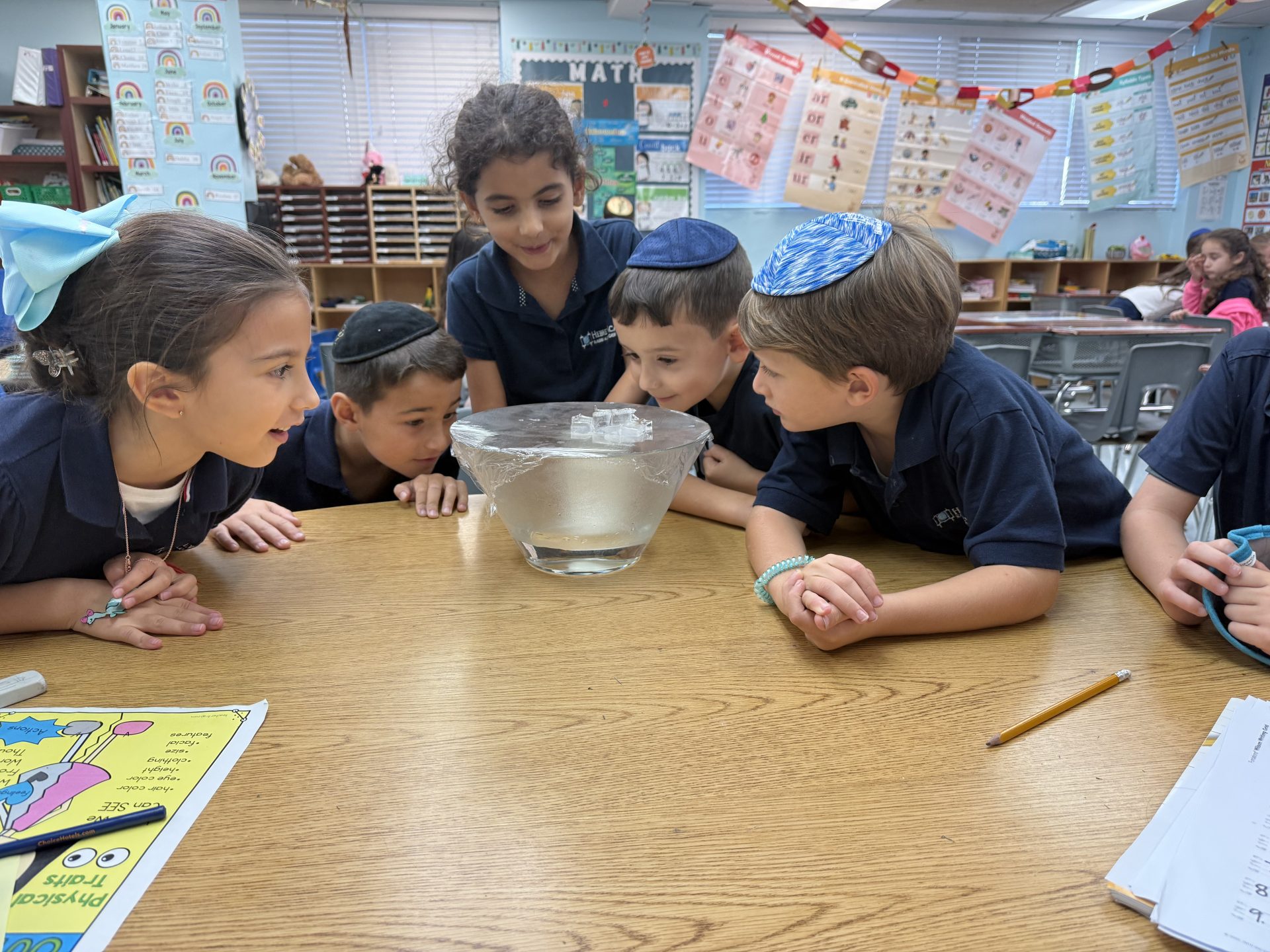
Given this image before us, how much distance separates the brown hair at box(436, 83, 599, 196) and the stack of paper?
132cm

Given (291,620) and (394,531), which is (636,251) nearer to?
(394,531)

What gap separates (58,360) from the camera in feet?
2.94

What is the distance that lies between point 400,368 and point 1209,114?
7040 millimetres

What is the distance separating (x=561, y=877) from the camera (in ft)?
1.73

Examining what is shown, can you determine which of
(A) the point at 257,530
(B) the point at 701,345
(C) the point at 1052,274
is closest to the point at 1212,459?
(B) the point at 701,345

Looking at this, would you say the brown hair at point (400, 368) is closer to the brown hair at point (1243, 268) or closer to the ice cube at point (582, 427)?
the ice cube at point (582, 427)

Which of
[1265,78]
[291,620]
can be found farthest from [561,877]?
[1265,78]

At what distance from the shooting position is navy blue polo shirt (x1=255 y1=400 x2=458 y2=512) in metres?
1.64

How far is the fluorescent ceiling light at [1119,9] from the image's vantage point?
5.56 metres

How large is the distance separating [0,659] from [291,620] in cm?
27

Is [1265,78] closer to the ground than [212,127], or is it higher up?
higher up

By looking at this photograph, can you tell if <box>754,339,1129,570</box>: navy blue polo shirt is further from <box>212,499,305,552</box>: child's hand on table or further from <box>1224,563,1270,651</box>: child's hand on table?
<box>212,499,305,552</box>: child's hand on table

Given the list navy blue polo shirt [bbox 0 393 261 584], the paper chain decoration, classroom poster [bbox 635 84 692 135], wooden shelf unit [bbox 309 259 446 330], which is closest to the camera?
navy blue polo shirt [bbox 0 393 261 584]

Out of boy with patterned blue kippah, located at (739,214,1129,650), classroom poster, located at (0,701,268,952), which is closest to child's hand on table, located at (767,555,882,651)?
boy with patterned blue kippah, located at (739,214,1129,650)
